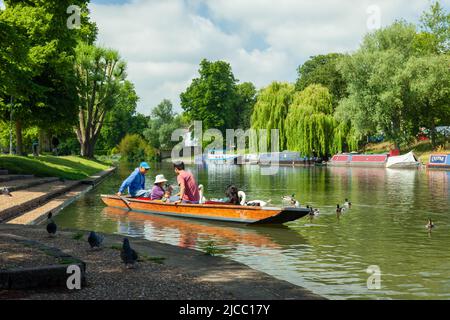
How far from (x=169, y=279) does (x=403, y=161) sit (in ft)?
175

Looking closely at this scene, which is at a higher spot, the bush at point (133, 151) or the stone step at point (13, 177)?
the bush at point (133, 151)

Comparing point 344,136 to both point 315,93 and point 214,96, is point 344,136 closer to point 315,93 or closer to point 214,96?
point 315,93

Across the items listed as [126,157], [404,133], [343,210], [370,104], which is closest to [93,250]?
[343,210]

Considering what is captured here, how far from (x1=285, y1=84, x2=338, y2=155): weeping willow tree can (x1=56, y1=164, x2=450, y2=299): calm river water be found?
1542 inches

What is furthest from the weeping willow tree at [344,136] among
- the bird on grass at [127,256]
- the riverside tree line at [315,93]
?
the bird on grass at [127,256]

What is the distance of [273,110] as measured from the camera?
70750mm

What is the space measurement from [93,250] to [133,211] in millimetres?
11239

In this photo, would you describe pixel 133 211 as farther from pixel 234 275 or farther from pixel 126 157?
pixel 126 157

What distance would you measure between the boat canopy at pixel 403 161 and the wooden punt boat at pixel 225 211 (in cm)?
4259

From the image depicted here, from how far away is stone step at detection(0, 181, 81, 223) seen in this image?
1726cm

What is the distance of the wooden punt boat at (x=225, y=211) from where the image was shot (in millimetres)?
17031

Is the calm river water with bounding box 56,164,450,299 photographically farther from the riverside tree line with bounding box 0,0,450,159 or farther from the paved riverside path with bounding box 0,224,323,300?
the riverside tree line with bounding box 0,0,450,159

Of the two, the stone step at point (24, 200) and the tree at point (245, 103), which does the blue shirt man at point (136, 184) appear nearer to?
the stone step at point (24, 200)

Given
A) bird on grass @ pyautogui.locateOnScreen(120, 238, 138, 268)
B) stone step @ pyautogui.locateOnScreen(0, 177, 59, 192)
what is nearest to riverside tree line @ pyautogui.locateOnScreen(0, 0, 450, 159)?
stone step @ pyautogui.locateOnScreen(0, 177, 59, 192)
